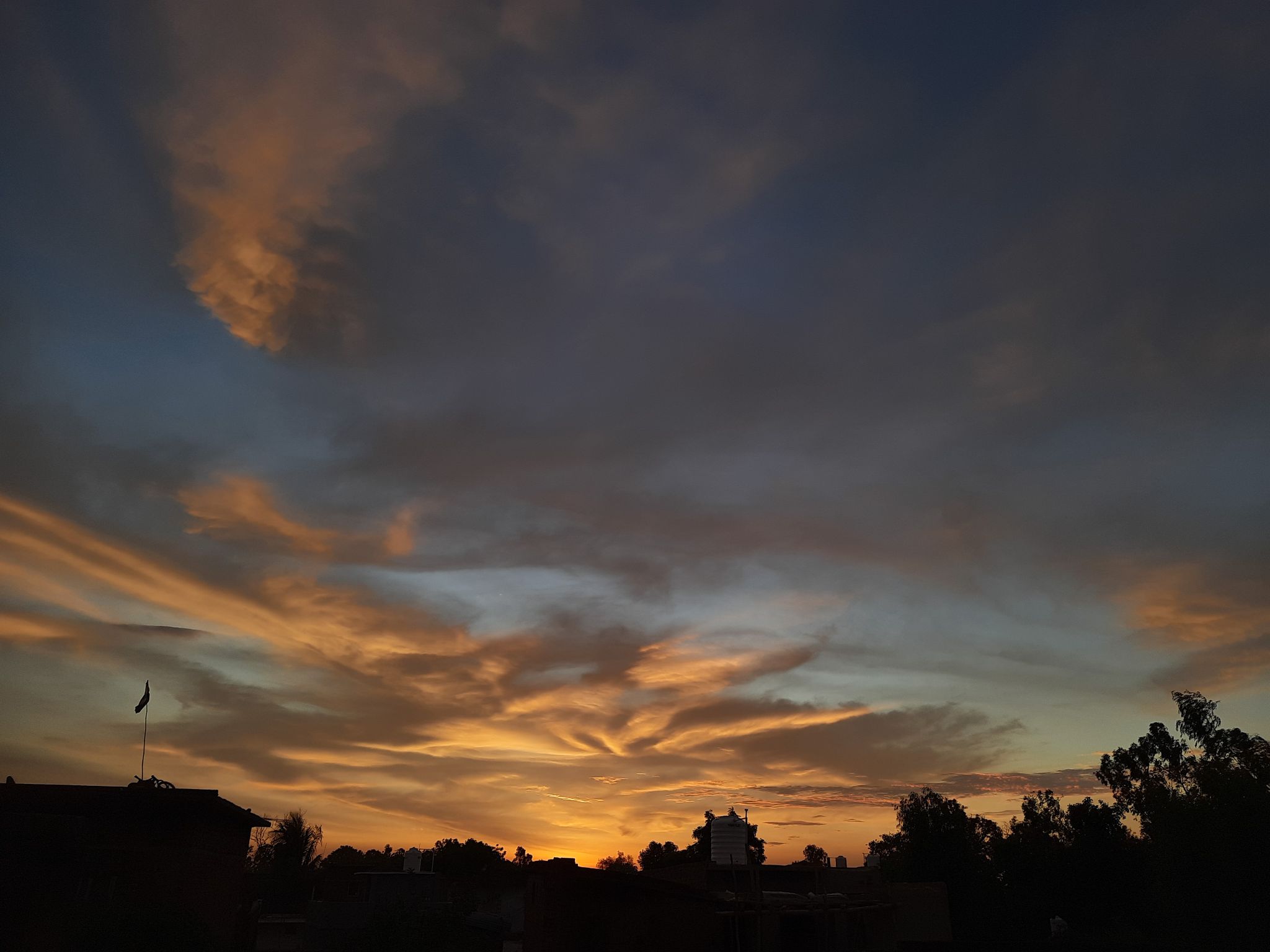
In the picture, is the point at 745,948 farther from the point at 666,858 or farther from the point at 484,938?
the point at 666,858

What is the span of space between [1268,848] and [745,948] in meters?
36.2

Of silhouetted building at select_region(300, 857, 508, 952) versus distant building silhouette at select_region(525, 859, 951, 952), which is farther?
distant building silhouette at select_region(525, 859, 951, 952)

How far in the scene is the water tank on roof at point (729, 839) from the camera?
146ft

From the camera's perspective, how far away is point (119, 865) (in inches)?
1008

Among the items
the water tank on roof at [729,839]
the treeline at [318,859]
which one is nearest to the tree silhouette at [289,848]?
the treeline at [318,859]

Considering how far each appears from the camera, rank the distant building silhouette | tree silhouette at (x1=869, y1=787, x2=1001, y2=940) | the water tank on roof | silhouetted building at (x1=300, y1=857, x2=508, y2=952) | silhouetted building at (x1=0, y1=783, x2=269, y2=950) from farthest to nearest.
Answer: tree silhouette at (x1=869, y1=787, x2=1001, y2=940) → the water tank on roof → the distant building silhouette → silhouetted building at (x1=300, y1=857, x2=508, y2=952) → silhouetted building at (x1=0, y1=783, x2=269, y2=950)

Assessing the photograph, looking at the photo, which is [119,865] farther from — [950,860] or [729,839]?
[950,860]

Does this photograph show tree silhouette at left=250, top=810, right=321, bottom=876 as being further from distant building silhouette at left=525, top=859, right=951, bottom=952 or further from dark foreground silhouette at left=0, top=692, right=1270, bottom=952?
distant building silhouette at left=525, top=859, right=951, bottom=952

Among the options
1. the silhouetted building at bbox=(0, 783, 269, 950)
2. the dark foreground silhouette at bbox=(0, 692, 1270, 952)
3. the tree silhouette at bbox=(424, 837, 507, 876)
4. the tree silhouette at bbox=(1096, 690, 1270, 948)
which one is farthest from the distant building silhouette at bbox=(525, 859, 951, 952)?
the tree silhouette at bbox=(424, 837, 507, 876)

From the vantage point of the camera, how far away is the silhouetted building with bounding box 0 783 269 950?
68.2 feet

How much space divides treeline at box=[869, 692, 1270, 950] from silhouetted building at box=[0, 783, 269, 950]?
115ft

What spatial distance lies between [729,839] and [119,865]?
29.5m

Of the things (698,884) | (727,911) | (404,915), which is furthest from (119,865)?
(698,884)

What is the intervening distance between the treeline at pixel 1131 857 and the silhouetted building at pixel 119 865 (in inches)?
1379
